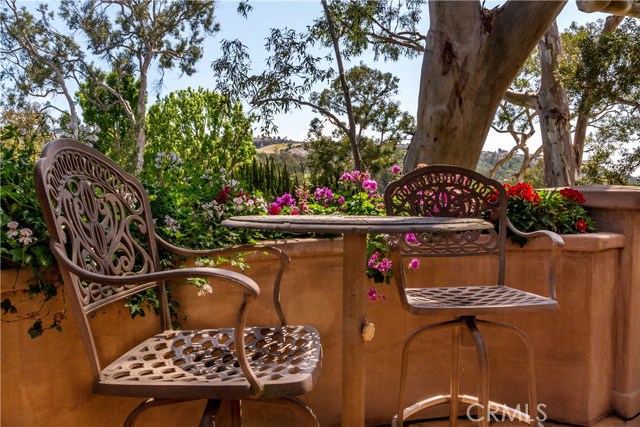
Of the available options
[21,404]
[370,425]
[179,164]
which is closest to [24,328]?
[21,404]

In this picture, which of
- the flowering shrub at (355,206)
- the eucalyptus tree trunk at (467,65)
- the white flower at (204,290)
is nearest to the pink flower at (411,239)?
the flowering shrub at (355,206)

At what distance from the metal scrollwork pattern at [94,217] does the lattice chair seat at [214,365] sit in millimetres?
195

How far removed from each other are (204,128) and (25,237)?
30.0ft

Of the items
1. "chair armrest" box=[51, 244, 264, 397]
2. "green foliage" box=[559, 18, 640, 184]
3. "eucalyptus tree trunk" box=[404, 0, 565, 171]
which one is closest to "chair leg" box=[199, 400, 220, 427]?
"chair armrest" box=[51, 244, 264, 397]

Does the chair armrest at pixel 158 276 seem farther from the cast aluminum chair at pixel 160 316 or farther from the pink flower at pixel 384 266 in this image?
the pink flower at pixel 384 266

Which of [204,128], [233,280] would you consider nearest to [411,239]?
[233,280]

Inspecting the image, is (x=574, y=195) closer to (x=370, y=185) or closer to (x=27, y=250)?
(x=370, y=185)

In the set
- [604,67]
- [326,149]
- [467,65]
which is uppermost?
[604,67]

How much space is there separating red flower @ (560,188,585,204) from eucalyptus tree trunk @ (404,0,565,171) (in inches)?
91.8

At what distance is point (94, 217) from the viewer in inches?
54.9

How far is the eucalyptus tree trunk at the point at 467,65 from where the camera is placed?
4.73m

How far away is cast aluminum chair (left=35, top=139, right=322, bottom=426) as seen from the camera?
1.11 m

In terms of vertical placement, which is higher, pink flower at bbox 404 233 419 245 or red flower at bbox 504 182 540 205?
red flower at bbox 504 182 540 205

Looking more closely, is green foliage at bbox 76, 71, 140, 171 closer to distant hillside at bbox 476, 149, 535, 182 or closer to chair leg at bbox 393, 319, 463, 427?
distant hillside at bbox 476, 149, 535, 182
